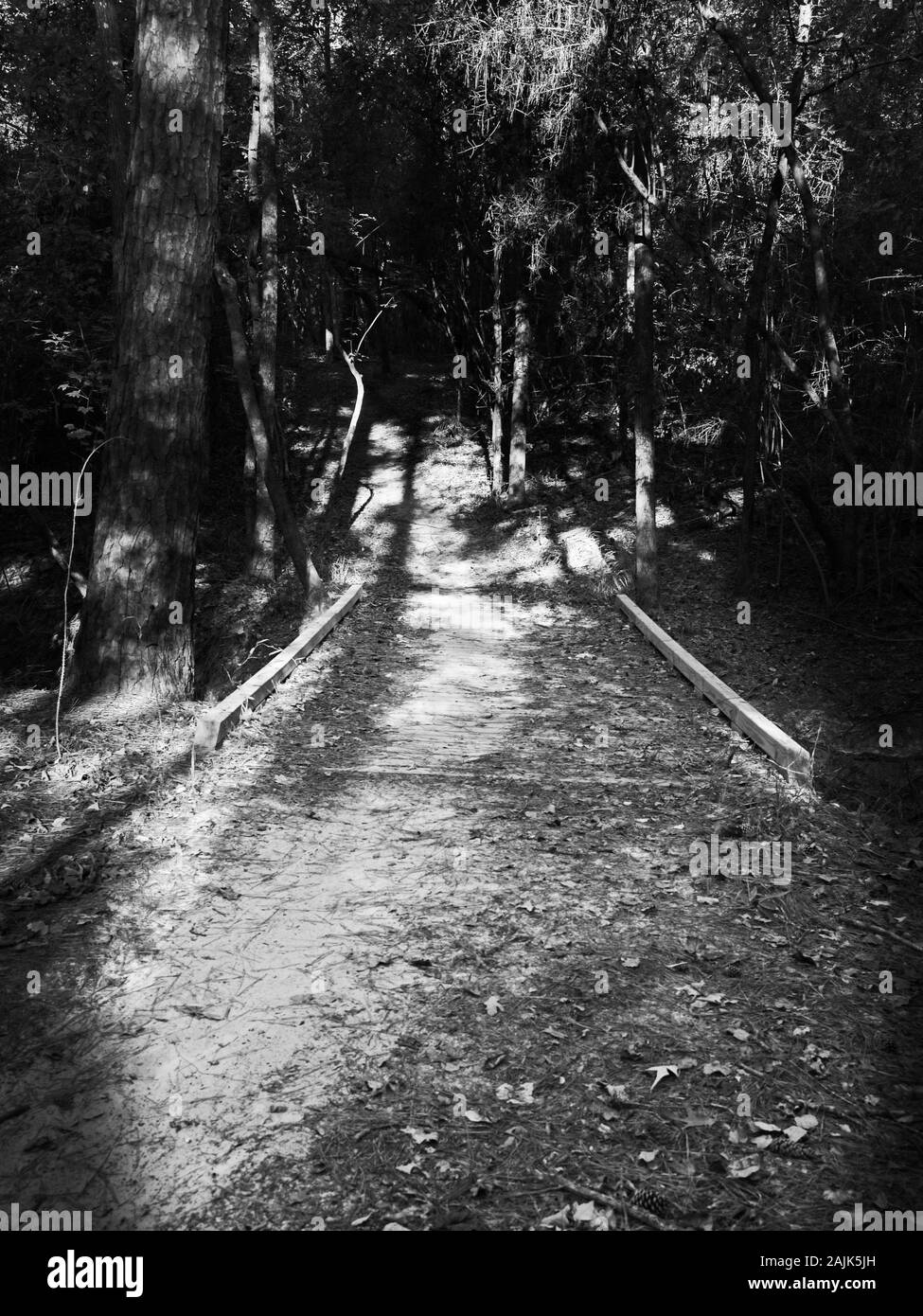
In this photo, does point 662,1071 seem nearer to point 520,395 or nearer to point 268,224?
point 268,224

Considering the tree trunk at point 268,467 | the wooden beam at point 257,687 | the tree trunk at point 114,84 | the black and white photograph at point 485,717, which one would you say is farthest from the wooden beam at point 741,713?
the tree trunk at point 114,84

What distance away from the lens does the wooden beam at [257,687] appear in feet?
21.2

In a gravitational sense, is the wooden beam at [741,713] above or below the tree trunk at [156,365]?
below

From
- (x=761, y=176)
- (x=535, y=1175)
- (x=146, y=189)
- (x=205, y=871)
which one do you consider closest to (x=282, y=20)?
(x=761, y=176)

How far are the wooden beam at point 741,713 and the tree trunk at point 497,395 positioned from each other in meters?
10.4

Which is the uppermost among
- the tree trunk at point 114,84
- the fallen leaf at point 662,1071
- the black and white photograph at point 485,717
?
the tree trunk at point 114,84

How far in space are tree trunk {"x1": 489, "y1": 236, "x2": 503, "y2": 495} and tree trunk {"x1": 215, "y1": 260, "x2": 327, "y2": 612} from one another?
7643mm

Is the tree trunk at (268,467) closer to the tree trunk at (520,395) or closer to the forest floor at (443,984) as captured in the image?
the forest floor at (443,984)

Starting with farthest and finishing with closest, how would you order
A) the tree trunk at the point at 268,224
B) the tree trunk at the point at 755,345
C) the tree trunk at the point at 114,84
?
1. the tree trunk at the point at 268,224
2. the tree trunk at the point at 755,345
3. the tree trunk at the point at 114,84

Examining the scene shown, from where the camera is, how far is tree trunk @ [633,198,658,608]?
13.3 meters

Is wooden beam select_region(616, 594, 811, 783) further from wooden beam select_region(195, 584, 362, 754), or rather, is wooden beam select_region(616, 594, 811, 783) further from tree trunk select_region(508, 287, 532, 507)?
tree trunk select_region(508, 287, 532, 507)

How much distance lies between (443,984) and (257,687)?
163 inches
